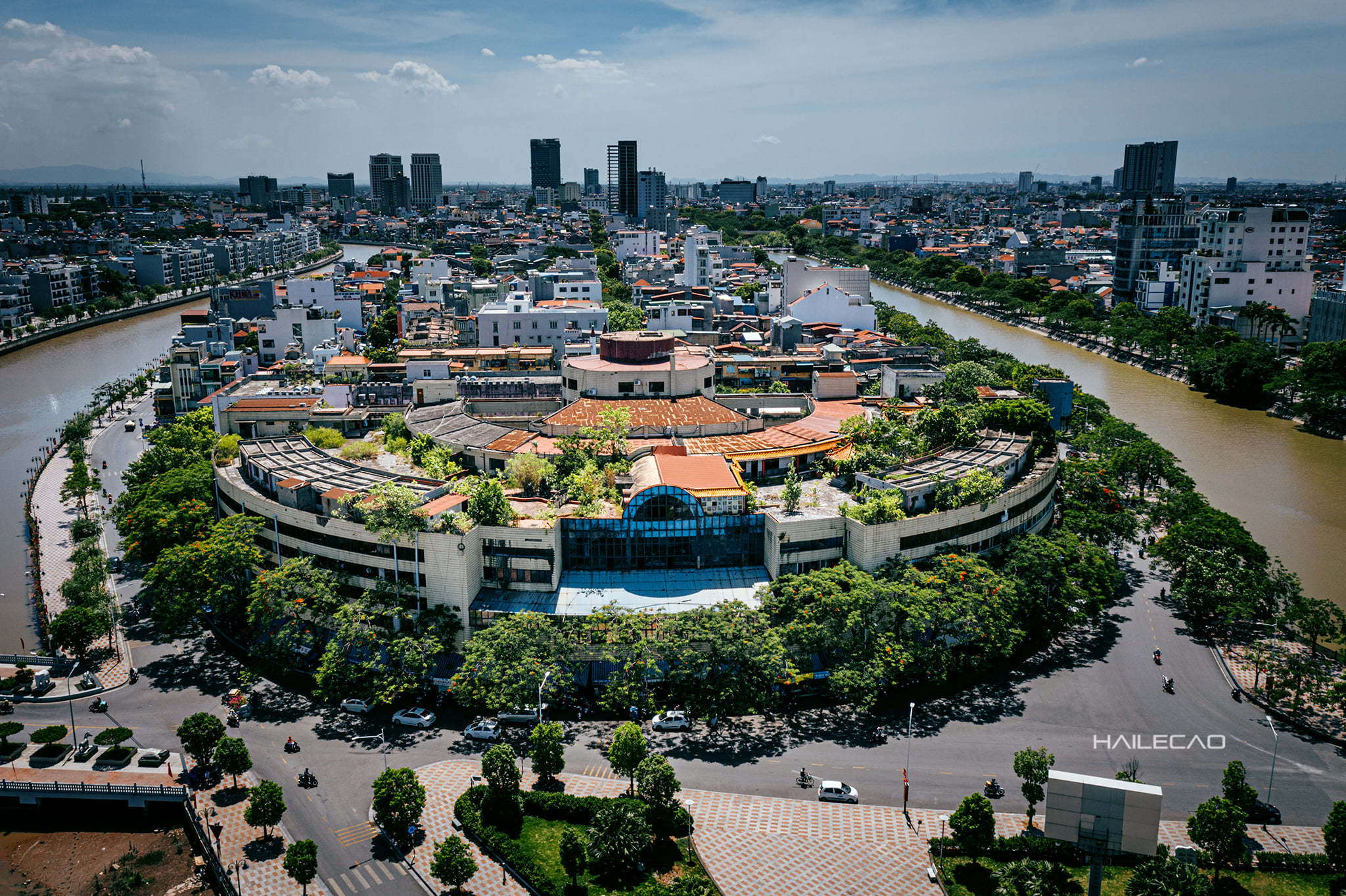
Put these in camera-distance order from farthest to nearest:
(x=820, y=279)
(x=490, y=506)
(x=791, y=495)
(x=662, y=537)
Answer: (x=820, y=279), (x=791, y=495), (x=662, y=537), (x=490, y=506)

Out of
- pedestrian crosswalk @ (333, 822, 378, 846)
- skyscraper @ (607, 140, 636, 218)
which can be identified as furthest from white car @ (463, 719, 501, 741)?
skyscraper @ (607, 140, 636, 218)

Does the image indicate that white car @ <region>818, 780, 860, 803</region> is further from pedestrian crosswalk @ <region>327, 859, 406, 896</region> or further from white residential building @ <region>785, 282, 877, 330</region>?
white residential building @ <region>785, 282, 877, 330</region>

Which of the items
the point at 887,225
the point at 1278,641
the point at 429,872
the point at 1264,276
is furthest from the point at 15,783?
the point at 887,225

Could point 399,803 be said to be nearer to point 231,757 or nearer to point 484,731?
point 484,731

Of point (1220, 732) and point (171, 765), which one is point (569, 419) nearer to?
point (171, 765)

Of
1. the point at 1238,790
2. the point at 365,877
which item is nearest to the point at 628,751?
the point at 365,877
